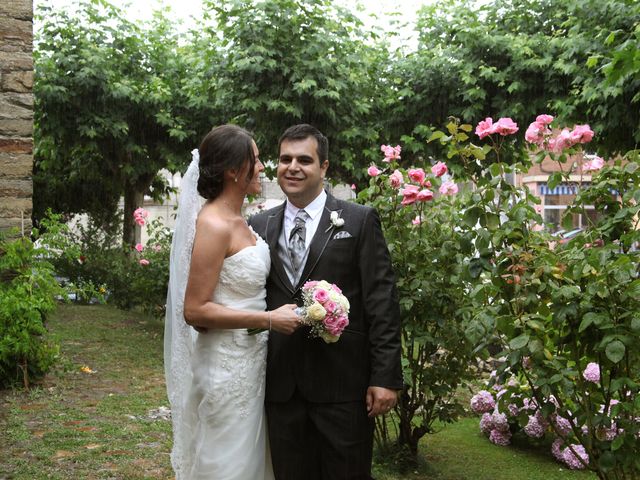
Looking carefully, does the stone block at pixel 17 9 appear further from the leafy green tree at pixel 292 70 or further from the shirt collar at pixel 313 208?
the shirt collar at pixel 313 208

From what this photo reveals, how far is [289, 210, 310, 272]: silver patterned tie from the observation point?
3244 mm

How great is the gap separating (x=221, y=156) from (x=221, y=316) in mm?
669

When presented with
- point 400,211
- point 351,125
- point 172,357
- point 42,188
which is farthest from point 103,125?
point 172,357

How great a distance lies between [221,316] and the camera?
2973 mm

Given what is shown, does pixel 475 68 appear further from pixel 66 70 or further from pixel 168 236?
pixel 66 70

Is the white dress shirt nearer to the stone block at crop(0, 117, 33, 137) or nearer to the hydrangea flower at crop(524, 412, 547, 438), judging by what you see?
the hydrangea flower at crop(524, 412, 547, 438)

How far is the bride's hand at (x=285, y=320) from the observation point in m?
2.91

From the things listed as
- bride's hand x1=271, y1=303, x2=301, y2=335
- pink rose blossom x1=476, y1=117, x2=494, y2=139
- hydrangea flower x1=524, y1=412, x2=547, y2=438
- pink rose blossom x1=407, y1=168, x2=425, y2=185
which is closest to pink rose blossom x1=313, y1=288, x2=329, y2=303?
bride's hand x1=271, y1=303, x2=301, y2=335

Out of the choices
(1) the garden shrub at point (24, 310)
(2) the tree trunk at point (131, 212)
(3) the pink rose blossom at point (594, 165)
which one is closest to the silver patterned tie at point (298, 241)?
(3) the pink rose blossom at point (594, 165)

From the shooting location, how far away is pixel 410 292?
4.55 m

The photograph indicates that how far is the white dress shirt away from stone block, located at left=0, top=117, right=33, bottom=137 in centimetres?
479

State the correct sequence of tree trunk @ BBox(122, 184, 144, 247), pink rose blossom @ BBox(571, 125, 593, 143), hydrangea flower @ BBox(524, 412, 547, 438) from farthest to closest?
tree trunk @ BBox(122, 184, 144, 247) < hydrangea flower @ BBox(524, 412, 547, 438) < pink rose blossom @ BBox(571, 125, 593, 143)

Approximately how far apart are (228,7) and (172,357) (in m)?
9.01

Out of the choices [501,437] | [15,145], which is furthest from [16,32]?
[501,437]
